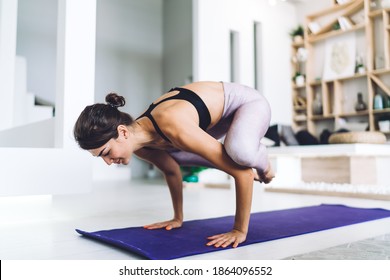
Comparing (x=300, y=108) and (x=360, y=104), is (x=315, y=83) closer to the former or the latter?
(x=300, y=108)

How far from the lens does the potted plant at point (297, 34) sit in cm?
583

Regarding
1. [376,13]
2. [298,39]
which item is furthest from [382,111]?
[298,39]

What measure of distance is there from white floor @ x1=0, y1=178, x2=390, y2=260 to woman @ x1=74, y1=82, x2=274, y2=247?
0.68 feet

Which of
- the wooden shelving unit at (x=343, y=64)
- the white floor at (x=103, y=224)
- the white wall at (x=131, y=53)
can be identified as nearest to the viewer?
the white floor at (x=103, y=224)

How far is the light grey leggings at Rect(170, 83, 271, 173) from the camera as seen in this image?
1.42m

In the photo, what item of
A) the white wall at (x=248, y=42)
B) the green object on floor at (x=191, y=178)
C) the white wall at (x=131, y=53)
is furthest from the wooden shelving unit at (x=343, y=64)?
the white wall at (x=131, y=53)

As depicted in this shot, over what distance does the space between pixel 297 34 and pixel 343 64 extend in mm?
950

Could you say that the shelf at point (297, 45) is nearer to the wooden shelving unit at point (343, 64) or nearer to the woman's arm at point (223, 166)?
the wooden shelving unit at point (343, 64)

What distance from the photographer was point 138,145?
1.52 meters

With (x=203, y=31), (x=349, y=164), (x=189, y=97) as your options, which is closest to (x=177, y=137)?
(x=189, y=97)

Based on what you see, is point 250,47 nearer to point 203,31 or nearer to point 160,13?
point 203,31

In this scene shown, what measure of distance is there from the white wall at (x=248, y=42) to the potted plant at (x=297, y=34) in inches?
Result: 3.3

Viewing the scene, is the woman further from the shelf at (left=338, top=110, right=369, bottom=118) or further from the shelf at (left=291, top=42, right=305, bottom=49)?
the shelf at (left=291, top=42, right=305, bottom=49)

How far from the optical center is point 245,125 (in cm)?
147
